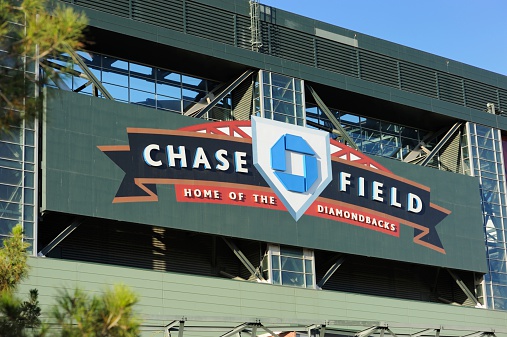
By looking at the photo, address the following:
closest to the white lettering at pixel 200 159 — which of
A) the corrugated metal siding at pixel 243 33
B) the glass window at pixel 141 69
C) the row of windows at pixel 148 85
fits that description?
the row of windows at pixel 148 85

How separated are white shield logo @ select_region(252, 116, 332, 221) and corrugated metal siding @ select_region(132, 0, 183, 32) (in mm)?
4934

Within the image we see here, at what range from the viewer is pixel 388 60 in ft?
151

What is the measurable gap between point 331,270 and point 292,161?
4774 millimetres

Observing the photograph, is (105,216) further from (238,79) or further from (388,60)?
(388,60)

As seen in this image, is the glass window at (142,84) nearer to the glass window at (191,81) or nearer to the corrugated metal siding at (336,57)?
the glass window at (191,81)

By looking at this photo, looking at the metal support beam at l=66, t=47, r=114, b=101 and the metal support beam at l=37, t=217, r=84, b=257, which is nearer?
the metal support beam at l=37, t=217, r=84, b=257

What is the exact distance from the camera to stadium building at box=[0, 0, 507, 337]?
3494cm

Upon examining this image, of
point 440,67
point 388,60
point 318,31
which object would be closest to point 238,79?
point 318,31

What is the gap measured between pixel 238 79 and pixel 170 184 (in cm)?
654

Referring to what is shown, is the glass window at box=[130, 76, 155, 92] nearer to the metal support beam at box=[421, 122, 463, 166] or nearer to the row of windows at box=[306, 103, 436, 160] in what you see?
the row of windows at box=[306, 103, 436, 160]

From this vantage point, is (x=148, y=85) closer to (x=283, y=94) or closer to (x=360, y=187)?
(x=283, y=94)

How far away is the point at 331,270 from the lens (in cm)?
4078

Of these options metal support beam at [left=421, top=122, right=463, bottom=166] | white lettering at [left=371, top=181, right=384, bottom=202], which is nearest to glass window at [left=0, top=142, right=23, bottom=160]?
white lettering at [left=371, top=181, right=384, bottom=202]

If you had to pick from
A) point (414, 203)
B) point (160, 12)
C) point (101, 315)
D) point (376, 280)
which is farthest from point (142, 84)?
point (101, 315)
